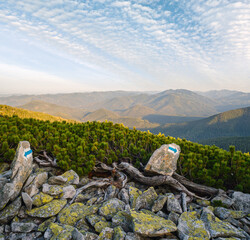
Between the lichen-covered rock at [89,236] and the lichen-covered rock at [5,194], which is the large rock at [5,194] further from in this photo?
the lichen-covered rock at [89,236]

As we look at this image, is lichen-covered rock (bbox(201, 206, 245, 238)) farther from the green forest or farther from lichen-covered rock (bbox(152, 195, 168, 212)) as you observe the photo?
the green forest

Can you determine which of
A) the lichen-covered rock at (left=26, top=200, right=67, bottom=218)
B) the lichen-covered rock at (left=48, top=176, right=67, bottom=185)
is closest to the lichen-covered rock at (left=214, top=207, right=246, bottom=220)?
the lichen-covered rock at (left=26, top=200, right=67, bottom=218)

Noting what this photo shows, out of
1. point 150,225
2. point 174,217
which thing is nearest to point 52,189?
point 150,225

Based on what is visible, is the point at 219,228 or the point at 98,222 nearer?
the point at 219,228

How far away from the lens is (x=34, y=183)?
529 cm

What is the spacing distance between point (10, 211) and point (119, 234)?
317 cm

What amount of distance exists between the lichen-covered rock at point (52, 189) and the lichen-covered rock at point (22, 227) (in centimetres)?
97

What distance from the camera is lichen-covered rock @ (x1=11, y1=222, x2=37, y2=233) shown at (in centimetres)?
434

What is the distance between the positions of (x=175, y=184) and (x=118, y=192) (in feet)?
7.54

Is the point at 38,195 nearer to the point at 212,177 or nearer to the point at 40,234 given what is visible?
the point at 40,234

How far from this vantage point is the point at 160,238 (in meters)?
4.23

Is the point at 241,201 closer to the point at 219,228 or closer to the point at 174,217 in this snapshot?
the point at 219,228

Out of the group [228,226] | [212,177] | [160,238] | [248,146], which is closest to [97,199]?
[160,238]

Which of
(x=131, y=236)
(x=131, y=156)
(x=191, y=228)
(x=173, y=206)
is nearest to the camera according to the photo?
(x=131, y=236)
